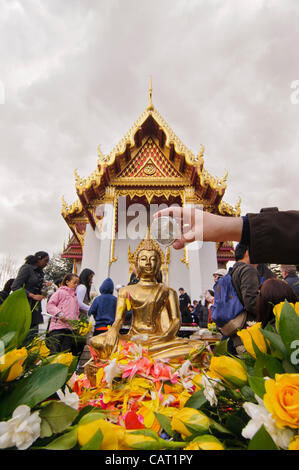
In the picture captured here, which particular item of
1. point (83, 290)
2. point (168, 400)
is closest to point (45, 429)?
point (168, 400)

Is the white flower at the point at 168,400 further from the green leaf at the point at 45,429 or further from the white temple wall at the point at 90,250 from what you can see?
the white temple wall at the point at 90,250

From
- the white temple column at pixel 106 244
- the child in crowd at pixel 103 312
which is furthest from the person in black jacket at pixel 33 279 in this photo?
the white temple column at pixel 106 244

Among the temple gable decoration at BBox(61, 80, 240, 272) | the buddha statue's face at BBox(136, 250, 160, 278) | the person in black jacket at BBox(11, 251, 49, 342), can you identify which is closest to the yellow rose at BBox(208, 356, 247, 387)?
the buddha statue's face at BBox(136, 250, 160, 278)

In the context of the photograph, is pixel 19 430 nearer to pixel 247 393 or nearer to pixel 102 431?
pixel 102 431

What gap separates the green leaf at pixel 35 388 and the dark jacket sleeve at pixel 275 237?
0.60 meters

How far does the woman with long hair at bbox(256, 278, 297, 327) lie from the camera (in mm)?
1208

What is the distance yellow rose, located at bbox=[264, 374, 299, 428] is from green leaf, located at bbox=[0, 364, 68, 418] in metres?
0.33

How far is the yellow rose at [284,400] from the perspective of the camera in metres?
0.38

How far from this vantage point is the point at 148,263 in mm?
2396

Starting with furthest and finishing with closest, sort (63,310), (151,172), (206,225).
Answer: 1. (151,172)
2. (63,310)
3. (206,225)

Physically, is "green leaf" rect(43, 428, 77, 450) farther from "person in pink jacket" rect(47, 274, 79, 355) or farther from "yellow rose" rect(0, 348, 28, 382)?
"person in pink jacket" rect(47, 274, 79, 355)

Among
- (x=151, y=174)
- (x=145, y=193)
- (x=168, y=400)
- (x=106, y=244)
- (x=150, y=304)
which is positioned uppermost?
(x=151, y=174)

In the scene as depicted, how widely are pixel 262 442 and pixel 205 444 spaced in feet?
0.29

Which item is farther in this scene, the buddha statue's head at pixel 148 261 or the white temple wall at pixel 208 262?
the white temple wall at pixel 208 262
